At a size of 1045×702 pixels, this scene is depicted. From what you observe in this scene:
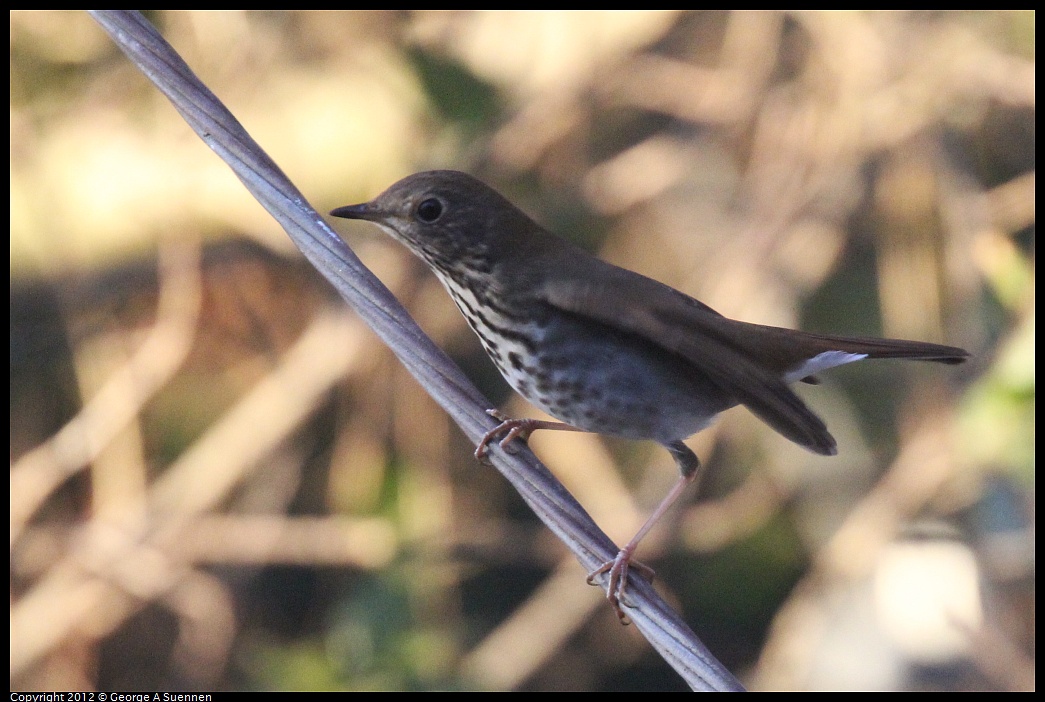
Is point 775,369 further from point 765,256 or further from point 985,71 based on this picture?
point 985,71

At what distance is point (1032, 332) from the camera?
5.32m

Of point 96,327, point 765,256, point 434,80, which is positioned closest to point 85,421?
Result: point 96,327

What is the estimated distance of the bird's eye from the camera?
3543mm

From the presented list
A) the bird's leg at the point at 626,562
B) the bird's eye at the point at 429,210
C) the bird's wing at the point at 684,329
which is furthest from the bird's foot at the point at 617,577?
the bird's eye at the point at 429,210

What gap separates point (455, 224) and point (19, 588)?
14.3ft

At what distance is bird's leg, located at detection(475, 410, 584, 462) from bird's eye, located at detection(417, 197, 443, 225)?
2.56 feet

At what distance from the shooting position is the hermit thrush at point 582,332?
10.4 feet

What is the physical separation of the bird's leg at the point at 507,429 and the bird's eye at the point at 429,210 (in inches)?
30.7

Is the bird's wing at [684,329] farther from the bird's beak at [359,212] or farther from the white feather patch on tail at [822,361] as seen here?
the bird's beak at [359,212]

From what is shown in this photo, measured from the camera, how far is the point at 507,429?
309 cm

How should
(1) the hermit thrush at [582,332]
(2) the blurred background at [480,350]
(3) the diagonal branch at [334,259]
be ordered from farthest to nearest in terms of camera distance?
(2) the blurred background at [480,350]
(1) the hermit thrush at [582,332]
(3) the diagonal branch at [334,259]

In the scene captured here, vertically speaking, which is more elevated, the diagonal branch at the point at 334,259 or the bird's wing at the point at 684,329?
the diagonal branch at the point at 334,259

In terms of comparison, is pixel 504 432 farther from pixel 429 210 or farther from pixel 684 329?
pixel 429 210

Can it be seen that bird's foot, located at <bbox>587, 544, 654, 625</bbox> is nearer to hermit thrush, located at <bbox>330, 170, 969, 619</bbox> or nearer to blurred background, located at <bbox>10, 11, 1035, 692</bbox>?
hermit thrush, located at <bbox>330, 170, 969, 619</bbox>
